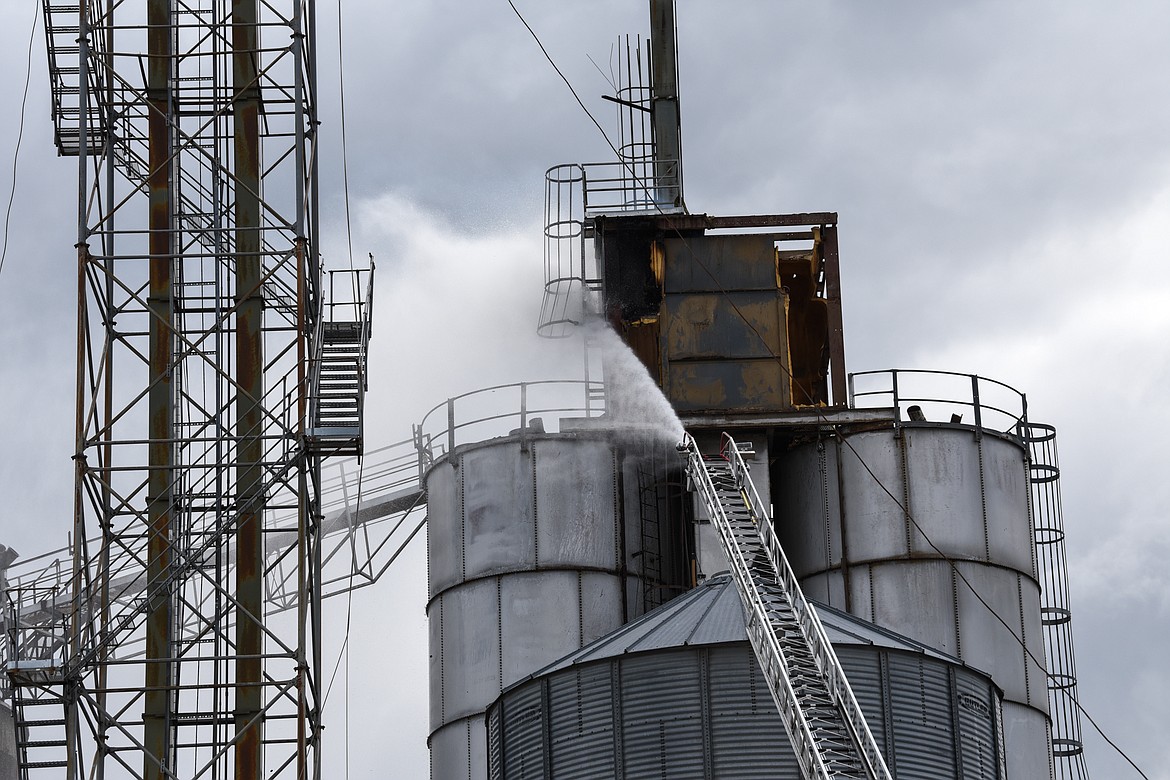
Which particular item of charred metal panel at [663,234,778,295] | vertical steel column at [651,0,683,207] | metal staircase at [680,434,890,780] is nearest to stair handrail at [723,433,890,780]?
metal staircase at [680,434,890,780]

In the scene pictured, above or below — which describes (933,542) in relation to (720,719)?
above

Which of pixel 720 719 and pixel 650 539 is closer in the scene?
pixel 720 719

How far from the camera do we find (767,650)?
28047 millimetres

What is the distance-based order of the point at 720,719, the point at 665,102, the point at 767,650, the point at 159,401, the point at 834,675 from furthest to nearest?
1. the point at 665,102
2. the point at 159,401
3. the point at 767,650
4. the point at 720,719
5. the point at 834,675

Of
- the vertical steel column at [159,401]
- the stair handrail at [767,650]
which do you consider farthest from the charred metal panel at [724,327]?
the vertical steel column at [159,401]

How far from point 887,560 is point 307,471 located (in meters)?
14.4

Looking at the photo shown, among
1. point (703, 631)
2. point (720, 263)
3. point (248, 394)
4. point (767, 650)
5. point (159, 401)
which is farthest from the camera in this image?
point (720, 263)

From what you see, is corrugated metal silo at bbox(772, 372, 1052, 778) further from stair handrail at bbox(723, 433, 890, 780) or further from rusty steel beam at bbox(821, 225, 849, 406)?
stair handrail at bbox(723, 433, 890, 780)

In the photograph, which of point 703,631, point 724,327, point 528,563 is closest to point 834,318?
point 724,327

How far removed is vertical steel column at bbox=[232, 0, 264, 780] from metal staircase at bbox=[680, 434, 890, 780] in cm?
698

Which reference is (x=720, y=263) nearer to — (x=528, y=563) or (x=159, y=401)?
(x=528, y=563)

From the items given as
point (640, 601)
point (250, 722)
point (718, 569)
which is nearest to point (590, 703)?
point (250, 722)

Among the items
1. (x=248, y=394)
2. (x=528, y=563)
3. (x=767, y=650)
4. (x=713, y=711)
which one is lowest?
(x=713, y=711)

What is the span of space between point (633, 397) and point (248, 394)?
14273 millimetres
